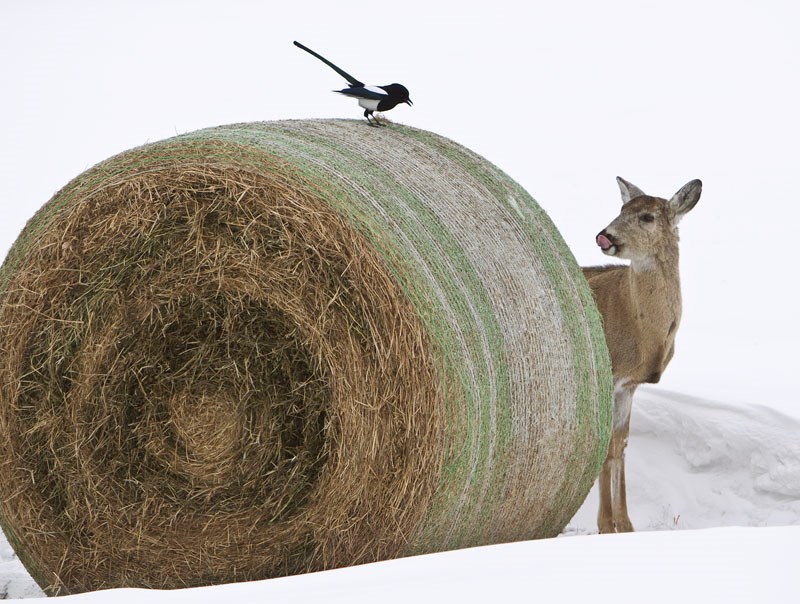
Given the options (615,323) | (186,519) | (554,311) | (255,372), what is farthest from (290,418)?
(615,323)

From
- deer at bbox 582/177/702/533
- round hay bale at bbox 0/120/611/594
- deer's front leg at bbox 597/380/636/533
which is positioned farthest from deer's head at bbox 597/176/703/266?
round hay bale at bbox 0/120/611/594

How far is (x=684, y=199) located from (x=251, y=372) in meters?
2.95

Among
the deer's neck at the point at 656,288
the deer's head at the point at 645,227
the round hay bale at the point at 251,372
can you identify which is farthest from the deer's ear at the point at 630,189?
the round hay bale at the point at 251,372

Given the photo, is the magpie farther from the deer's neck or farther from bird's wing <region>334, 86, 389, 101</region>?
the deer's neck

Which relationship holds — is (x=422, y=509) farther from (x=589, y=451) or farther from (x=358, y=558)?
(x=589, y=451)

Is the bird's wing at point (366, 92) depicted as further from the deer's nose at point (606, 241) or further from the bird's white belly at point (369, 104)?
the deer's nose at point (606, 241)

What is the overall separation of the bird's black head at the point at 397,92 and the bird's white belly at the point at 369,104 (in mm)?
72

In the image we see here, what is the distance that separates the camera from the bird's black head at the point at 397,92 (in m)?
5.11

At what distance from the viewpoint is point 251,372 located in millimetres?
4227

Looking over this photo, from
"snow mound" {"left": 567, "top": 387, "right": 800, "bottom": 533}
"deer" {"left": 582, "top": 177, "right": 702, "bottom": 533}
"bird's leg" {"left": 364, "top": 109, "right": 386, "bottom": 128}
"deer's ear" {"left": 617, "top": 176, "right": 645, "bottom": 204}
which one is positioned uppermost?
"bird's leg" {"left": 364, "top": 109, "right": 386, "bottom": 128}

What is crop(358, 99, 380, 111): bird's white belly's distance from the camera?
16.7ft

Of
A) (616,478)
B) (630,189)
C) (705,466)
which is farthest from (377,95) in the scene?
(705,466)

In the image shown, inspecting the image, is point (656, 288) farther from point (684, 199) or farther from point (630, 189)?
point (630, 189)

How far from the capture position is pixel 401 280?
13.3ft
